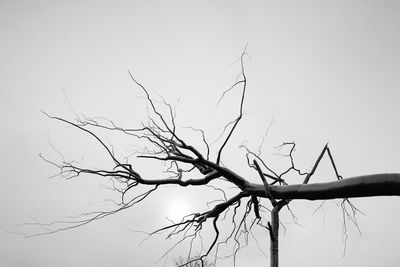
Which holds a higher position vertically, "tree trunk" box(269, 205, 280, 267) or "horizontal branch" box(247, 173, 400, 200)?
"horizontal branch" box(247, 173, 400, 200)

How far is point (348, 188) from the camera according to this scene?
2.84 m

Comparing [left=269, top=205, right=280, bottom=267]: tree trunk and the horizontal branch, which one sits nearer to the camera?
the horizontal branch

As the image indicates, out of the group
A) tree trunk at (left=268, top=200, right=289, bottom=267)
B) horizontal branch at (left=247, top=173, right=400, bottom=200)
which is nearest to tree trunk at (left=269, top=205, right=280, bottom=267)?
tree trunk at (left=268, top=200, right=289, bottom=267)

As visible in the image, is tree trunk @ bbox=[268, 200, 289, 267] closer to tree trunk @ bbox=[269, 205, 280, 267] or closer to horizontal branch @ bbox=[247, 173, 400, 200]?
tree trunk @ bbox=[269, 205, 280, 267]

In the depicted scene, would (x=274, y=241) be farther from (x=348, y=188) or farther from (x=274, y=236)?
(x=348, y=188)

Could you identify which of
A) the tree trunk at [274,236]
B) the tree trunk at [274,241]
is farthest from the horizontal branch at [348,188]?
the tree trunk at [274,241]

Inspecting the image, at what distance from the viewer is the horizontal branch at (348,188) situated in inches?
104

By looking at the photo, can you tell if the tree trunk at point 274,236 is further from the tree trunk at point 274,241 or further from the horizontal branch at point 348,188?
the horizontal branch at point 348,188

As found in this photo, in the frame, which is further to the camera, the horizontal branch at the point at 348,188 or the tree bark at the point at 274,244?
the tree bark at the point at 274,244

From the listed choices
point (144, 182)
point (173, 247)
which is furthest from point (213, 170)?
point (173, 247)

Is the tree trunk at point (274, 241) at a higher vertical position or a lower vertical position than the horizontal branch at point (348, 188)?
lower

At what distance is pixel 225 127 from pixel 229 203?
115 cm

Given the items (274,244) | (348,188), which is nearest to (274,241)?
(274,244)

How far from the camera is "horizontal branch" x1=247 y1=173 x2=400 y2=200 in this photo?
2635mm
